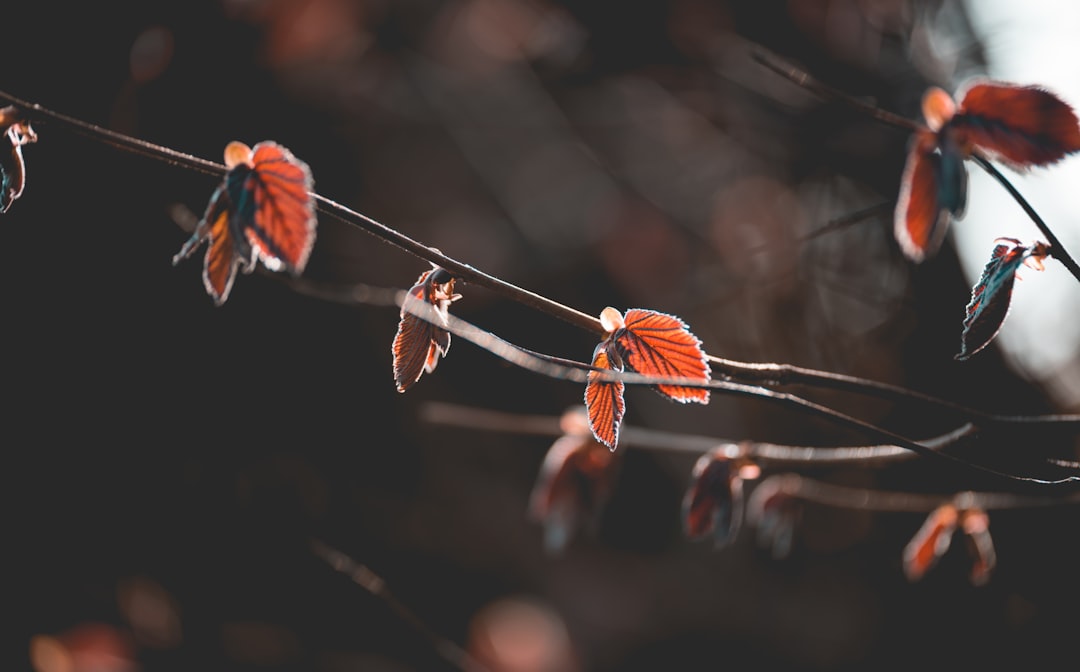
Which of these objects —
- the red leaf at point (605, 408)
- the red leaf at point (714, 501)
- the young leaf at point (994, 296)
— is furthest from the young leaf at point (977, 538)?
the red leaf at point (605, 408)

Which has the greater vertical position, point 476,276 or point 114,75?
point 114,75

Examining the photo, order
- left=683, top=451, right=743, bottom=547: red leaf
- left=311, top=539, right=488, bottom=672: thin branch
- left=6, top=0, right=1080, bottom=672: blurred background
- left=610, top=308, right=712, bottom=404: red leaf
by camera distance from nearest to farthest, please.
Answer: left=610, top=308, right=712, bottom=404: red leaf < left=683, top=451, right=743, bottom=547: red leaf < left=311, top=539, right=488, bottom=672: thin branch < left=6, top=0, right=1080, bottom=672: blurred background

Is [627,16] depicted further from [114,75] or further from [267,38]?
[114,75]

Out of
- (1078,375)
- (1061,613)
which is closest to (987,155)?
(1061,613)

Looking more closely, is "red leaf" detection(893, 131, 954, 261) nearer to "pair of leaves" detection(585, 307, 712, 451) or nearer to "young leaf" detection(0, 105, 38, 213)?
"pair of leaves" detection(585, 307, 712, 451)

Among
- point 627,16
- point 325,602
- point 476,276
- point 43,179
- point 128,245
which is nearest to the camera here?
point 476,276

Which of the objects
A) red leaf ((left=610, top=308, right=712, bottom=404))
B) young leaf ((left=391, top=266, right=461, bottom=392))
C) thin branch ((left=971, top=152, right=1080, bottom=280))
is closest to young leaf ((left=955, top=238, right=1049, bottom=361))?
thin branch ((left=971, top=152, right=1080, bottom=280))

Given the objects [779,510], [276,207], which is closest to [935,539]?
[779,510]
